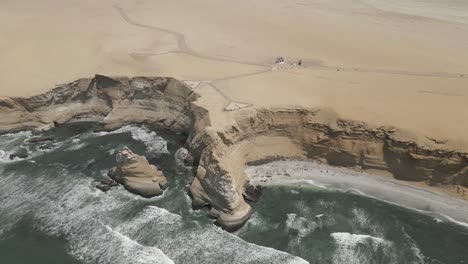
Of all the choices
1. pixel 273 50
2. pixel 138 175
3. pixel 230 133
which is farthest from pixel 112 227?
pixel 273 50

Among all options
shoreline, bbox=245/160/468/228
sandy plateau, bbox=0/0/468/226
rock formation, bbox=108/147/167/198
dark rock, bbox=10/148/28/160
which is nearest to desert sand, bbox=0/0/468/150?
sandy plateau, bbox=0/0/468/226

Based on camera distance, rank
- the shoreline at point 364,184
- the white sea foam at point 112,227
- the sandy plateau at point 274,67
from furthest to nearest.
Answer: the sandy plateau at point 274,67
the shoreline at point 364,184
the white sea foam at point 112,227

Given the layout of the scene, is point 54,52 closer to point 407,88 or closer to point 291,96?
point 291,96

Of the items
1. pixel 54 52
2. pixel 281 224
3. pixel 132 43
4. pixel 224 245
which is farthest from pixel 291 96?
pixel 54 52

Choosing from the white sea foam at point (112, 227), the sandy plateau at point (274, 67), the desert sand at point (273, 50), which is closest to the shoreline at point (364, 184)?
the sandy plateau at point (274, 67)

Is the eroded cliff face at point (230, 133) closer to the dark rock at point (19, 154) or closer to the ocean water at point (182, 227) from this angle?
the ocean water at point (182, 227)

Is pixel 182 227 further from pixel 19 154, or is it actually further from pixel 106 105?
pixel 106 105
